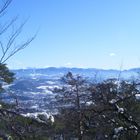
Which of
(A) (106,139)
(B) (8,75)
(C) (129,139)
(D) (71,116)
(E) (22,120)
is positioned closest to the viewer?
(E) (22,120)

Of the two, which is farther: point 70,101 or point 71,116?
point 70,101

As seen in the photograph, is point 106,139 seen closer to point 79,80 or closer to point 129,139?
point 79,80

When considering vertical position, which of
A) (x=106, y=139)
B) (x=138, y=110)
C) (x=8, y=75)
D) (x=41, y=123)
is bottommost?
(x=106, y=139)

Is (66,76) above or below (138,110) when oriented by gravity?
above

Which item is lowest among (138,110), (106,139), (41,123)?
(106,139)

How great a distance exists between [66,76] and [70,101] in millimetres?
2308

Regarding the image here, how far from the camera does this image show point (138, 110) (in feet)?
79.6

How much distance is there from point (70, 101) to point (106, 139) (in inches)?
140

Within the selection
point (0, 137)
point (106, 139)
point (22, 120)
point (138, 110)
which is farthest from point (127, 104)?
point (0, 137)

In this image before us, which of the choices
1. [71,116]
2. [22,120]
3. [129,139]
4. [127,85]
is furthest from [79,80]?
[22,120]

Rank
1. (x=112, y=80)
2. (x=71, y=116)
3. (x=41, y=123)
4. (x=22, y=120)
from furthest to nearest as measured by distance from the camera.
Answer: (x=112, y=80), (x=71, y=116), (x=22, y=120), (x=41, y=123)

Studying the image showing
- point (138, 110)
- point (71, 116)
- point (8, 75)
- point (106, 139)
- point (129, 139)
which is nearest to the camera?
point (8, 75)

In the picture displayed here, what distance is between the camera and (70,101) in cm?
2723

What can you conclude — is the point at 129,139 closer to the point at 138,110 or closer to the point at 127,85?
the point at 138,110
